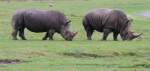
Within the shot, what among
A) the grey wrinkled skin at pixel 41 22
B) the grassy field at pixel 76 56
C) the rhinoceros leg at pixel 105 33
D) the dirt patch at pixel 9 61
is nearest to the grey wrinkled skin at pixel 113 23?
the rhinoceros leg at pixel 105 33

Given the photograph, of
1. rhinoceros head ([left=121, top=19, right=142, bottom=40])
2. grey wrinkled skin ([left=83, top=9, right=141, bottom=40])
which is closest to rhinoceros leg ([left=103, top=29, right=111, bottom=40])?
grey wrinkled skin ([left=83, top=9, right=141, bottom=40])

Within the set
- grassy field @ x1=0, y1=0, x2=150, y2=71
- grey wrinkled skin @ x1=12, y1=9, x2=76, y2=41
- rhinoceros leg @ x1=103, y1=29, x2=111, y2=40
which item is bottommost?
rhinoceros leg @ x1=103, y1=29, x2=111, y2=40

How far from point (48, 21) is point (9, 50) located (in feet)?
23.4

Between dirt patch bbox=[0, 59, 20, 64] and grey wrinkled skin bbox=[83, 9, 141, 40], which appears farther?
grey wrinkled skin bbox=[83, 9, 141, 40]

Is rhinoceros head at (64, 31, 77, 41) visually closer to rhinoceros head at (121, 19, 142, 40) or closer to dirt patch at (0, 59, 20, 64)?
rhinoceros head at (121, 19, 142, 40)

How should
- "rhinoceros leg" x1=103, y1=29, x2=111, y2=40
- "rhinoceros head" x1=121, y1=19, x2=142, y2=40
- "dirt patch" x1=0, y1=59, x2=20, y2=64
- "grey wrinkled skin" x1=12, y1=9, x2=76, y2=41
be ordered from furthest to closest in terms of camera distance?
"rhinoceros leg" x1=103, y1=29, x2=111, y2=40 → "rhinoceros head" x1=121, y1=19, x2=142, y2=40 → "grey wrinkled skin" x1=12, y1=9, x2=76, y2=41 → "dirt patch" x1=0, y1=59, x2=20, y2=64

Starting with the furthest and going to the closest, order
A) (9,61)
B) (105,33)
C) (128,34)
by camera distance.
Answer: (105,33) → (128,34) → (9,61)

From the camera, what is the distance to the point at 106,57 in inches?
961

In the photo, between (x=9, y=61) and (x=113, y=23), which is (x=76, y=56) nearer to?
(x=9, y=61)

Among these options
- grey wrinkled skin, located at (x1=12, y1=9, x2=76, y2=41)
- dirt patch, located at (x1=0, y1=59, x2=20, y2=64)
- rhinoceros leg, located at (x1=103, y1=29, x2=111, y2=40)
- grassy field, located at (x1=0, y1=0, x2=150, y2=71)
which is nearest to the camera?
grassy field, located at (x1=0, y1=0, x2=150, y2=71)

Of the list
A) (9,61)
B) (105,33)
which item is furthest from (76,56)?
(105,33)

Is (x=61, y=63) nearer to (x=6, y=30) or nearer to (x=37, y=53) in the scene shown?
(x=37, y=53)

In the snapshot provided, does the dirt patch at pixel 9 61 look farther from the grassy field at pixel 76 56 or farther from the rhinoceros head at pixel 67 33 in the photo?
the rhinoceros head at pixel 67 33

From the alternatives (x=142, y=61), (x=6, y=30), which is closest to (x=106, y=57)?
(x=142, y=61)
